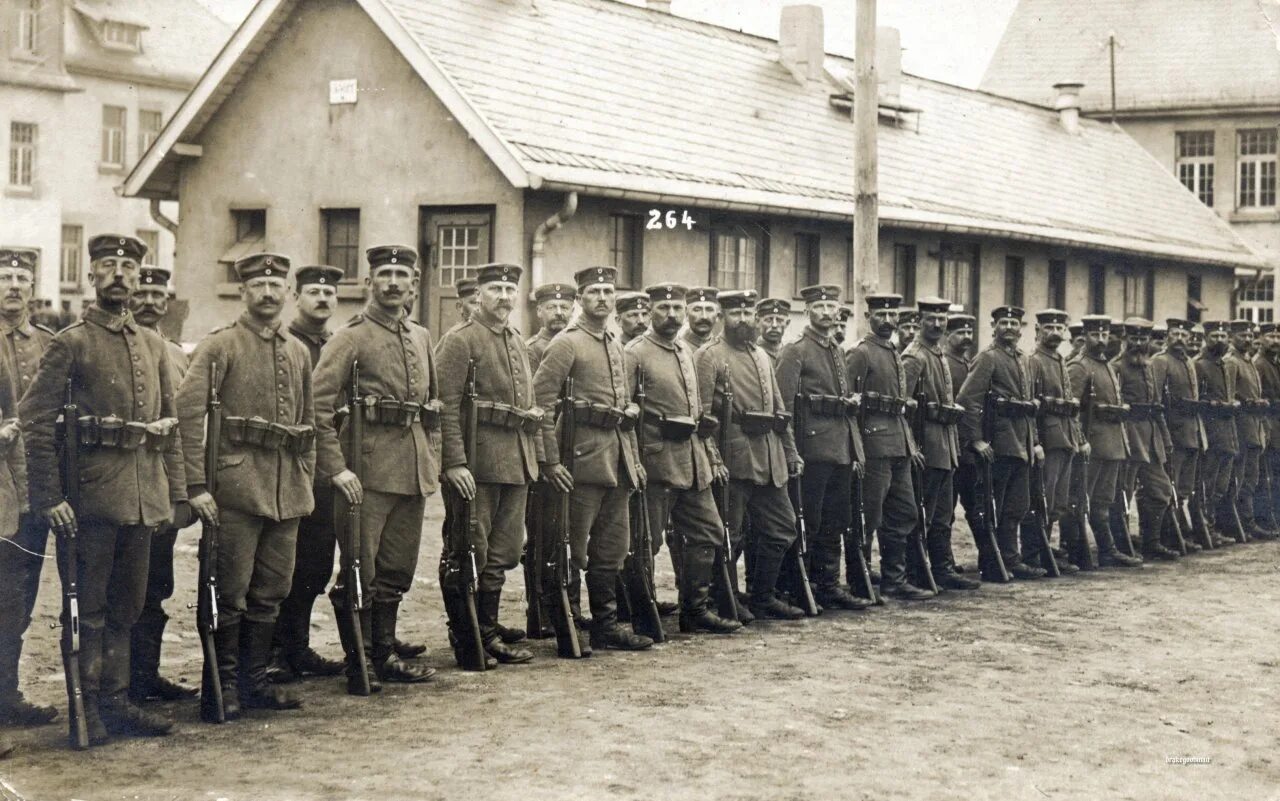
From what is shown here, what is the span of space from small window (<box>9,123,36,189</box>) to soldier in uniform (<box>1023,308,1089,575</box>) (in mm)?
7838

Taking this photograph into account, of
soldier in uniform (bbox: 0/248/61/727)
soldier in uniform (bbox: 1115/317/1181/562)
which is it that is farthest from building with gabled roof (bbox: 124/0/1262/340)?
soldier in uniform (bbox: 0/248/61/727)

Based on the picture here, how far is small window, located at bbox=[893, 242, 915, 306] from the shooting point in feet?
74.9

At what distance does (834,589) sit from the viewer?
11.2m

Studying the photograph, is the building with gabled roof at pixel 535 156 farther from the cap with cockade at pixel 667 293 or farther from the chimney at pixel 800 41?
the cap with cockade at pixel 667 293

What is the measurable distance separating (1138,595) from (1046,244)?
14779 millimetres

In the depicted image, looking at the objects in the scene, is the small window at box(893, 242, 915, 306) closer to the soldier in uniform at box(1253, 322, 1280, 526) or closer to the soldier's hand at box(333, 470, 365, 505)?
the soldier in uniform at box(1253, 322, 1280, 526)

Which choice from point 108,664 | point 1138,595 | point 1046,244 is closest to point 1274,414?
point 1138,595

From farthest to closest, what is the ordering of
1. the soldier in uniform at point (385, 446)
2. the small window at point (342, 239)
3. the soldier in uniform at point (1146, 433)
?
the small window at point (342, 239) → the soldier in uniform at point (1146, 433) → the soldier in uniform at point (385, 446)

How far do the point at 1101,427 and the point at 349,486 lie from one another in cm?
799

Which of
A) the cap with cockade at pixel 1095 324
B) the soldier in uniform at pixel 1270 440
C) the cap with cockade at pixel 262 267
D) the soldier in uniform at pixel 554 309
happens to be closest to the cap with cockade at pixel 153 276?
the cap with cockade at pixel 262 267

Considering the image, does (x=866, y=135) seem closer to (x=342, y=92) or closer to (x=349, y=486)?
(x=342, y=92)

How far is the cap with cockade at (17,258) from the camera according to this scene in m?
7.41

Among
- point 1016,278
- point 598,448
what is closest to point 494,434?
point 598,448

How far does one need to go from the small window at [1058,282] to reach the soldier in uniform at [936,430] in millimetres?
15124
